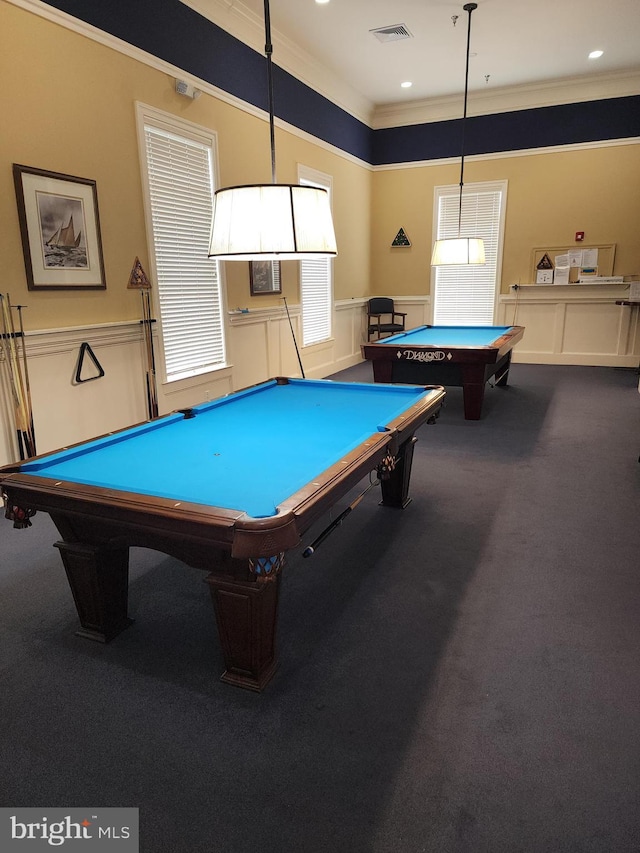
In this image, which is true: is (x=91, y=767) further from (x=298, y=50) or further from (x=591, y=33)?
(x=591, y=33)

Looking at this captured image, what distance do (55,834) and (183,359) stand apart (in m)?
3.59

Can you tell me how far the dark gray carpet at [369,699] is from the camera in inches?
52.9

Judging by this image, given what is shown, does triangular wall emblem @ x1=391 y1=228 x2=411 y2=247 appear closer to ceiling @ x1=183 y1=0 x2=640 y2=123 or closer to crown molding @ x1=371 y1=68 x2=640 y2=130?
crown molding @ x1=371 y1=68 x2=640 y2=130

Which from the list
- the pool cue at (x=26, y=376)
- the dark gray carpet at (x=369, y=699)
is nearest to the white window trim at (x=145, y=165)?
the pool cue at (x=26, y=376)

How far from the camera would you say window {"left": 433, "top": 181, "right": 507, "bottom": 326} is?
298 inches

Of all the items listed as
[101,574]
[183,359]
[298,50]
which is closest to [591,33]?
[298,50]

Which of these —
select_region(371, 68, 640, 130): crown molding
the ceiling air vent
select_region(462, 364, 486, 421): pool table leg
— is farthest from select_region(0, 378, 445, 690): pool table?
select_region(371, 68, 640, 130): crown molding

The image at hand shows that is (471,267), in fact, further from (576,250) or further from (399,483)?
(399,483)

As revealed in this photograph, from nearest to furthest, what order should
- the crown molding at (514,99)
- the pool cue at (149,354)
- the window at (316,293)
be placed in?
the pool cue at (149,354), the window at (316,293), the crown molding at (514,99)

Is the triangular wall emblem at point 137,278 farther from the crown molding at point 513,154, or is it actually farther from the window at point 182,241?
the crown molding at point 513,154

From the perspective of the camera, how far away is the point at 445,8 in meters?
4.85

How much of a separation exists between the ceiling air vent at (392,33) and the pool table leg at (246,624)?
223 inches

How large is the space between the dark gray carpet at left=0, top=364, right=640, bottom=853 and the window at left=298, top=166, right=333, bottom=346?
405cm

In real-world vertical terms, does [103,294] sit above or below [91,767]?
above
